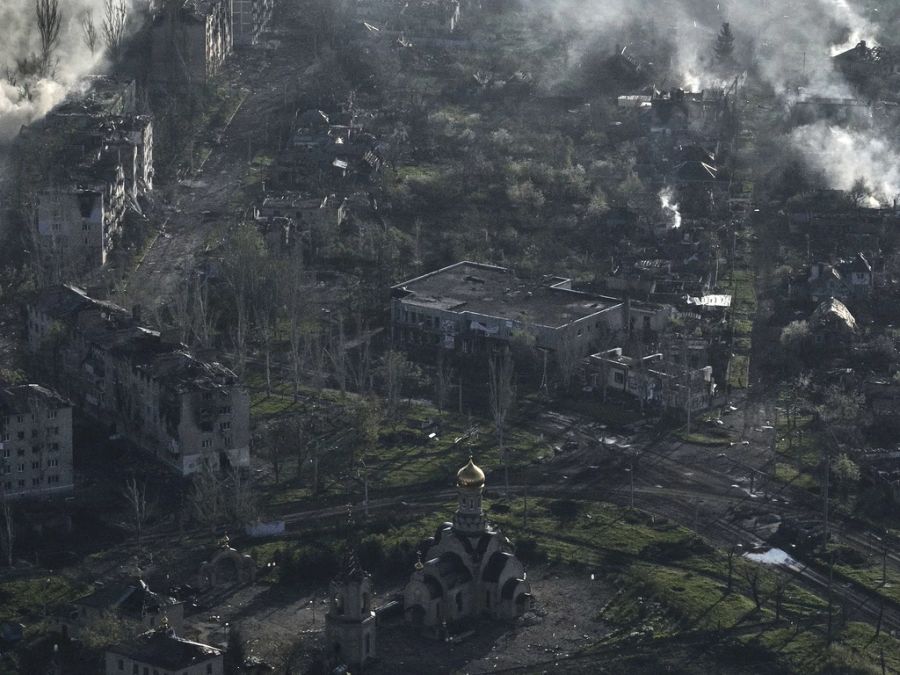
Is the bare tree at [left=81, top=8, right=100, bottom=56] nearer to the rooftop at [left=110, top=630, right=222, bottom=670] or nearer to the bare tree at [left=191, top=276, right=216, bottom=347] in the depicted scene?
the bare tree at [left=191, top=276, right=216, bottom=347]

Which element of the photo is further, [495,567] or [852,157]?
[852,157]

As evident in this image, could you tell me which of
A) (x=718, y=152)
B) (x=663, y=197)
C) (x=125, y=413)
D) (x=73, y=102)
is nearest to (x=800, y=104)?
(x=718, y=152)

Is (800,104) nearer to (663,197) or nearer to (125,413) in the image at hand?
(663,197)

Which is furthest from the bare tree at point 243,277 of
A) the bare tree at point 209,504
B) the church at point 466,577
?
the church at point 466,577

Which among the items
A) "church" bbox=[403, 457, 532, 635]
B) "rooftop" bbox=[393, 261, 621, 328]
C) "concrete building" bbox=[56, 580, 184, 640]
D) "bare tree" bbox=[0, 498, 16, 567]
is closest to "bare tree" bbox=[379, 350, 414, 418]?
"rooftop" bbox=[393, 261, 621, 328]

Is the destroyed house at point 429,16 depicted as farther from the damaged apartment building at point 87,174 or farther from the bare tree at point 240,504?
the bare tree at point 240,504

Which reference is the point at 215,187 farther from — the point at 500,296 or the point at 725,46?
the point at 725,46

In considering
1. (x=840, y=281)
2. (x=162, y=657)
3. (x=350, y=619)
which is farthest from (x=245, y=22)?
(x=162, y=657)
